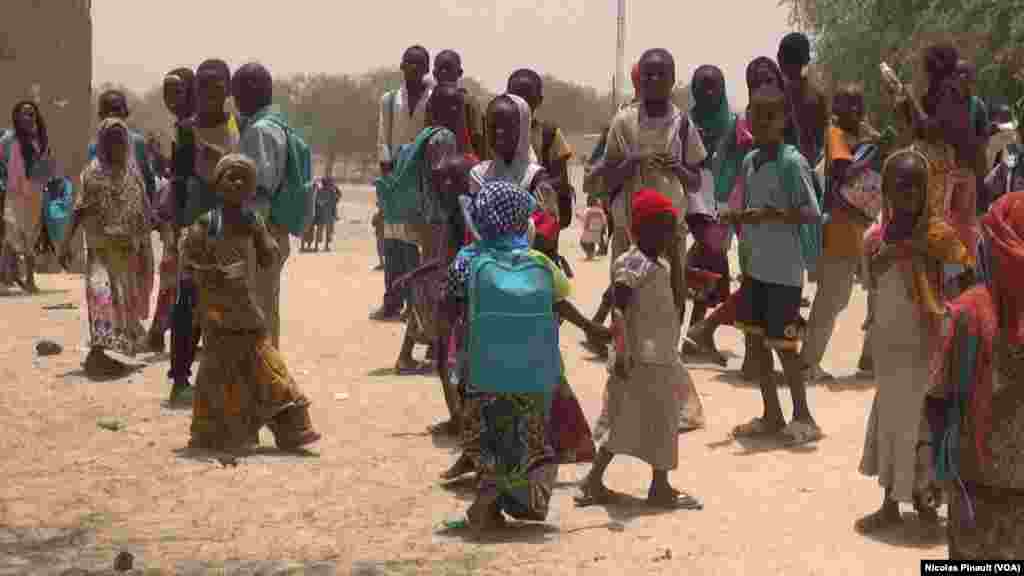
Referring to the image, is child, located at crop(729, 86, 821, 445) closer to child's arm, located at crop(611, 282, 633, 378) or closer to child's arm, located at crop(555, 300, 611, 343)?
child's arm, located at crop(611, 282, 633, 378)

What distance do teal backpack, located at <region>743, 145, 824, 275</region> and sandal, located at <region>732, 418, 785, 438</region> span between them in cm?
94

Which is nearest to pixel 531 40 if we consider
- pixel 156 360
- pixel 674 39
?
pixel 674 39

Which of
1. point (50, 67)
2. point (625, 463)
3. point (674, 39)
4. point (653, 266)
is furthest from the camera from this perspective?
point (674, 39)

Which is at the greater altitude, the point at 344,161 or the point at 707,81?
the point at 707,81

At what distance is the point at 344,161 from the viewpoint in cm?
8094

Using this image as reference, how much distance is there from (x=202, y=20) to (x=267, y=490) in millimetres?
92812

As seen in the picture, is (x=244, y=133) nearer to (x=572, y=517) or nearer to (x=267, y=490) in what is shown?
(x=267, y=490)

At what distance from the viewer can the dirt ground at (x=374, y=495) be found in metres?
6.99

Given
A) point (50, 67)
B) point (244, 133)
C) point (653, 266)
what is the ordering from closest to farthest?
point (653, 266)
point (244, 133)
point (50, 67)

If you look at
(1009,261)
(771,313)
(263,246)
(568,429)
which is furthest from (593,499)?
(1009,261)

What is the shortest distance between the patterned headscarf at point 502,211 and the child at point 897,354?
146 centimetres

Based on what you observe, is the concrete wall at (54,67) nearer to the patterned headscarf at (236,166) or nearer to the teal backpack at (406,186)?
the teal backpack at (406,186)

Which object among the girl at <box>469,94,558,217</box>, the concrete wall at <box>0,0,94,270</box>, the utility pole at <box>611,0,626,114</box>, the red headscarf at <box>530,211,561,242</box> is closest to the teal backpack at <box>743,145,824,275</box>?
the girl at <box>469,94,558,217</box>

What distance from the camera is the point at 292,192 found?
991cm
